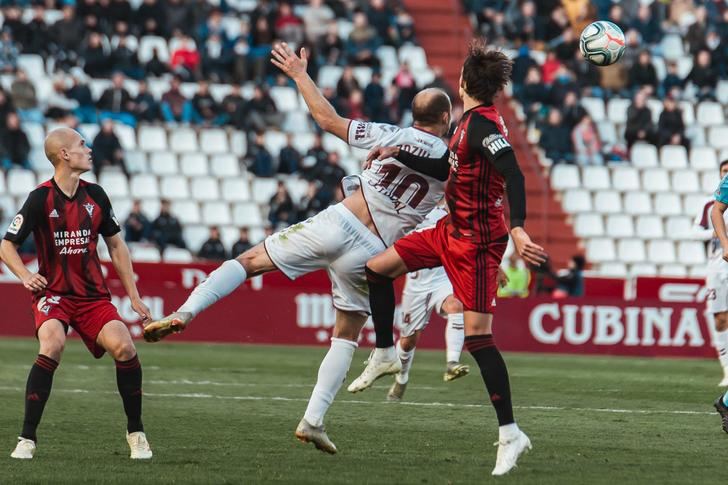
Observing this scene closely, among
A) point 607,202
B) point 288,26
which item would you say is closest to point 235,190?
point 288,26

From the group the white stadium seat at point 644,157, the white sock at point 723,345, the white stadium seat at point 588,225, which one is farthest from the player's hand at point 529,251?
the white stadium seat at point 644,157

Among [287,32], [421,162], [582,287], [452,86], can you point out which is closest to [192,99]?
[287,32]

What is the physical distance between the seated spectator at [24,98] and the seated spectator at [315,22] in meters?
5.95

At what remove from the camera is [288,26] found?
92.5 feet

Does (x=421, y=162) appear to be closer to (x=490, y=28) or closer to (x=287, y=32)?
(x=287, y=32)

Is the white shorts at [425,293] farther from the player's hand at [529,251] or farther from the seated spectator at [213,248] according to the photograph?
the seated spectator at [213,248]

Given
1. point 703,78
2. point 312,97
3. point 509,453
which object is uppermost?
point 703,78

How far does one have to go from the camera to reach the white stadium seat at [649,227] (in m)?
28.0

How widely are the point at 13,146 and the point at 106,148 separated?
5.06 feet

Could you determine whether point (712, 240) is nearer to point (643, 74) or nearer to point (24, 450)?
point (24, 450)

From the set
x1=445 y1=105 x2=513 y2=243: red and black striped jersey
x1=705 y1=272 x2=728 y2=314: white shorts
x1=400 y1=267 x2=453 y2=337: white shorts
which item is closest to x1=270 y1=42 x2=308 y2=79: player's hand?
x1=445 y1=105 x2=513 y2=243: red and black striped jersey

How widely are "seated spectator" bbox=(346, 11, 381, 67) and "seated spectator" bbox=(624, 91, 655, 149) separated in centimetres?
527

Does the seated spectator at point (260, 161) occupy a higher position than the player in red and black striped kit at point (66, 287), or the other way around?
the seated spectator at point (260, 161)

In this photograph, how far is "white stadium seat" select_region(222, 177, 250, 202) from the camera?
25.7 m
